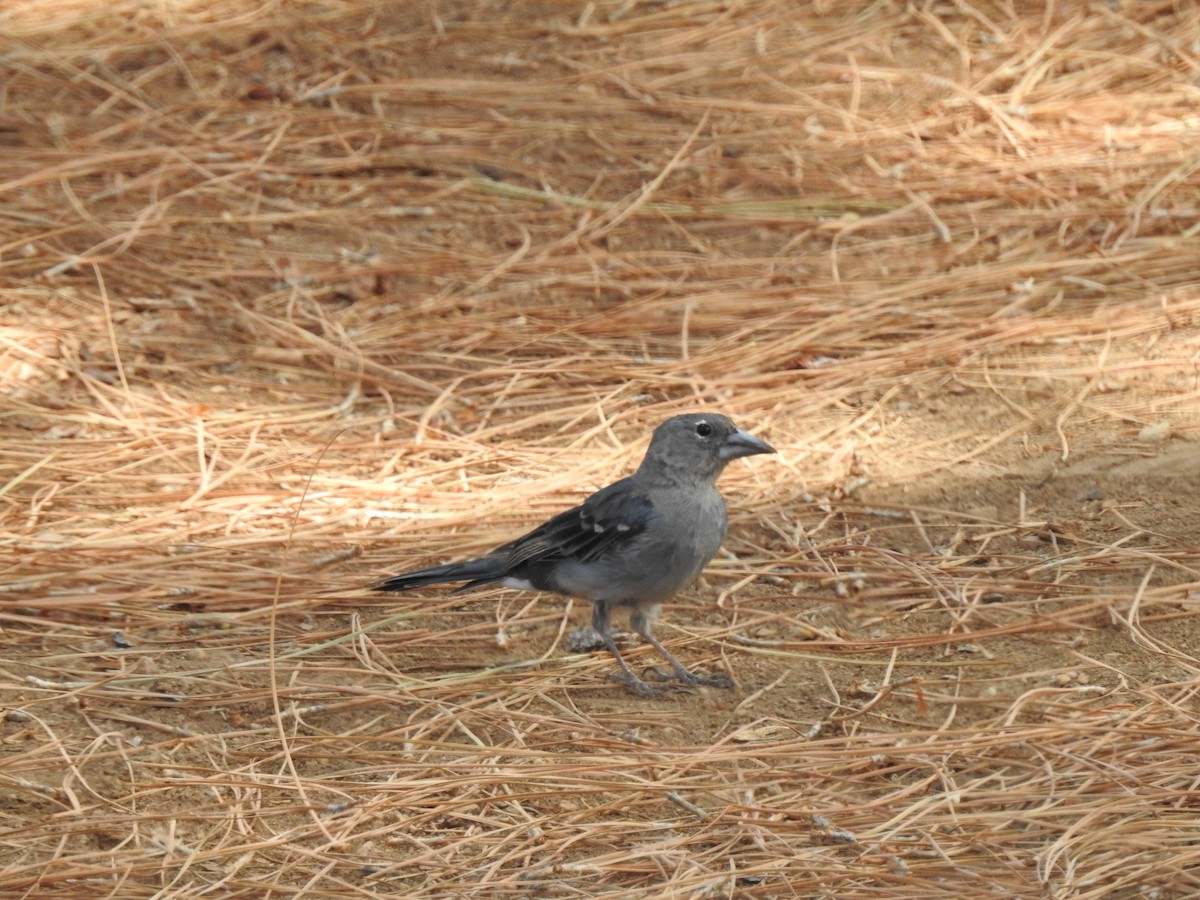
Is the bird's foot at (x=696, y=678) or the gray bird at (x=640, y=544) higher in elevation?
the gray bird at (x=640, y=544)

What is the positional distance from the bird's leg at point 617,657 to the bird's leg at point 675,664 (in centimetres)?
8

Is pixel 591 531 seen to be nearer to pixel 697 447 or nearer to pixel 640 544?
pixel 640 544

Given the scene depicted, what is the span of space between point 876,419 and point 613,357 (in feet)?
3.49

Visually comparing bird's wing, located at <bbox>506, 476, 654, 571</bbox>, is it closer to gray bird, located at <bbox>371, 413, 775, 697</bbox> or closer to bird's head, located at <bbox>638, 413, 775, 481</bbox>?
gray bird, located at <bbox>371, 413, 775, 697</bbox>

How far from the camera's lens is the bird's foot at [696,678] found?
159 inches

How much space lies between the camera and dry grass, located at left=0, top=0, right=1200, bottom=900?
10.8ft

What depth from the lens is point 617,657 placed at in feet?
13.4

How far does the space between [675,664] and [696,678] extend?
7 cm

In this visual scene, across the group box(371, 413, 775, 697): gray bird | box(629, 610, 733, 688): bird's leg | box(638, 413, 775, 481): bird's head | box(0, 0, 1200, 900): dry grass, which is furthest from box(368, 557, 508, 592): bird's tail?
box(638, 413, 775, 481): bird's head

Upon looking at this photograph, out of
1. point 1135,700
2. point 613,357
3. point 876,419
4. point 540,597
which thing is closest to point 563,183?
point 613,357

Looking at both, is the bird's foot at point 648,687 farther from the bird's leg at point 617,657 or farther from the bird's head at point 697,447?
the bird's head at point 697,447

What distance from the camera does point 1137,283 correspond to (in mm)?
5914

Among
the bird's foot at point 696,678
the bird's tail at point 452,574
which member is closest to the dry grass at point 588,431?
Result: the bird's foot at point 696,678

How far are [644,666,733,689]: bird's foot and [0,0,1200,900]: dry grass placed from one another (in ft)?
0.19
